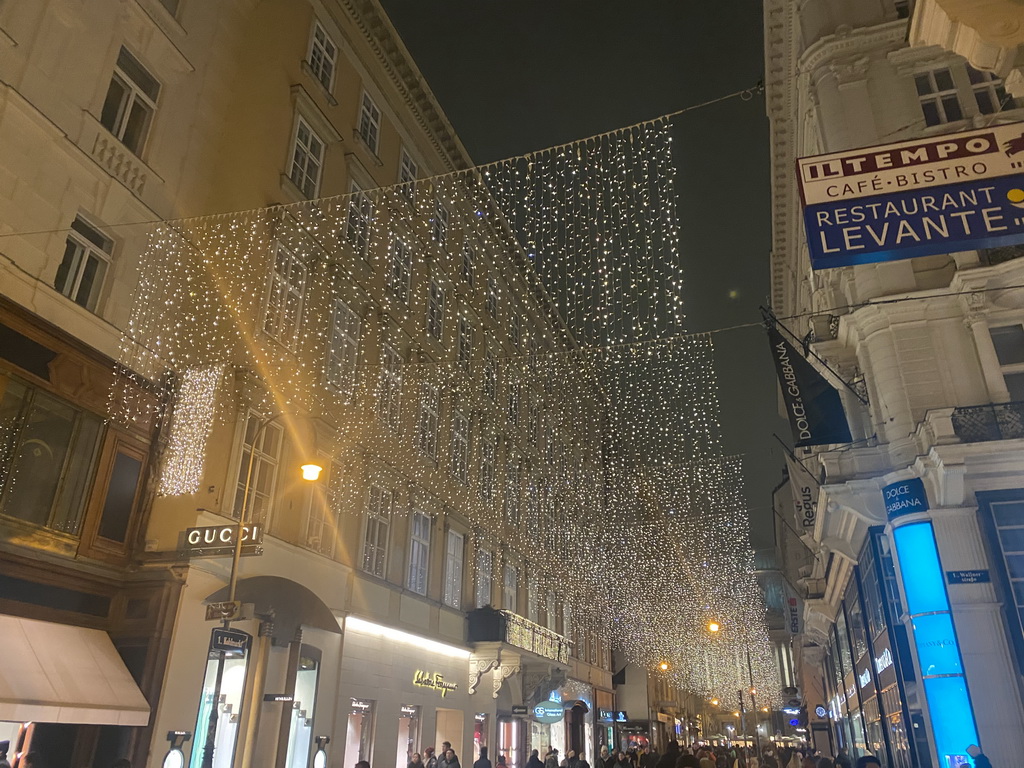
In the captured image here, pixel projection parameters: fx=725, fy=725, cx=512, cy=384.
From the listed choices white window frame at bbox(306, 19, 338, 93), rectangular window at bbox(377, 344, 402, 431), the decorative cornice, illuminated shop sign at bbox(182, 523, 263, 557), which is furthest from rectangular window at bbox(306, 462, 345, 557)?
the decorative cornice

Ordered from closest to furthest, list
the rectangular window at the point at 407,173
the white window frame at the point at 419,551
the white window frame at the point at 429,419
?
the white window frame at the point at 419,551, the white window frame at the point at 429,419, the rectangular window at the point at 407,173

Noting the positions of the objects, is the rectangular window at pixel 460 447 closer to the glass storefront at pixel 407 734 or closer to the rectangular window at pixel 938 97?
the glass storefront at pixel 407 734

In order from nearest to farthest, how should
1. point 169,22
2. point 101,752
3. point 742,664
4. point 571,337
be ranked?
point 101,752, point 169,22, point 571,337, point 742,664

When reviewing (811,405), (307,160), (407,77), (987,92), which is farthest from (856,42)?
(307,160)

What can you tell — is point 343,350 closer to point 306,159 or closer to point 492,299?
point 306,159

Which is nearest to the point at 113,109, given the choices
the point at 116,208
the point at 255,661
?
the point at 116,208

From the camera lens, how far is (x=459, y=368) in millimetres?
25797

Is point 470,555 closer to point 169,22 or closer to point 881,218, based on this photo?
point 169,22

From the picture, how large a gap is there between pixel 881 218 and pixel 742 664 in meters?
77.6

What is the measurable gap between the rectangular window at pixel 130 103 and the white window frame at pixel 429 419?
10.8 m

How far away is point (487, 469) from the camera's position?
28094 mm

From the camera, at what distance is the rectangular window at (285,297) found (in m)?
16.5

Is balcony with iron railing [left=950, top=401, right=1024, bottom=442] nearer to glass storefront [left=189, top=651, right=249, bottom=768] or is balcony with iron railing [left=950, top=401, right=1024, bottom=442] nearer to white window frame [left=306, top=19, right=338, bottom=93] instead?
glass storefront [left=189, top=651, right=249, bottom=768]

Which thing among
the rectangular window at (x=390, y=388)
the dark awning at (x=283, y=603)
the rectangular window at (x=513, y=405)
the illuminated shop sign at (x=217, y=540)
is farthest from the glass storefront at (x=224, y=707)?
the rectangular window at (x=513, y=405)
